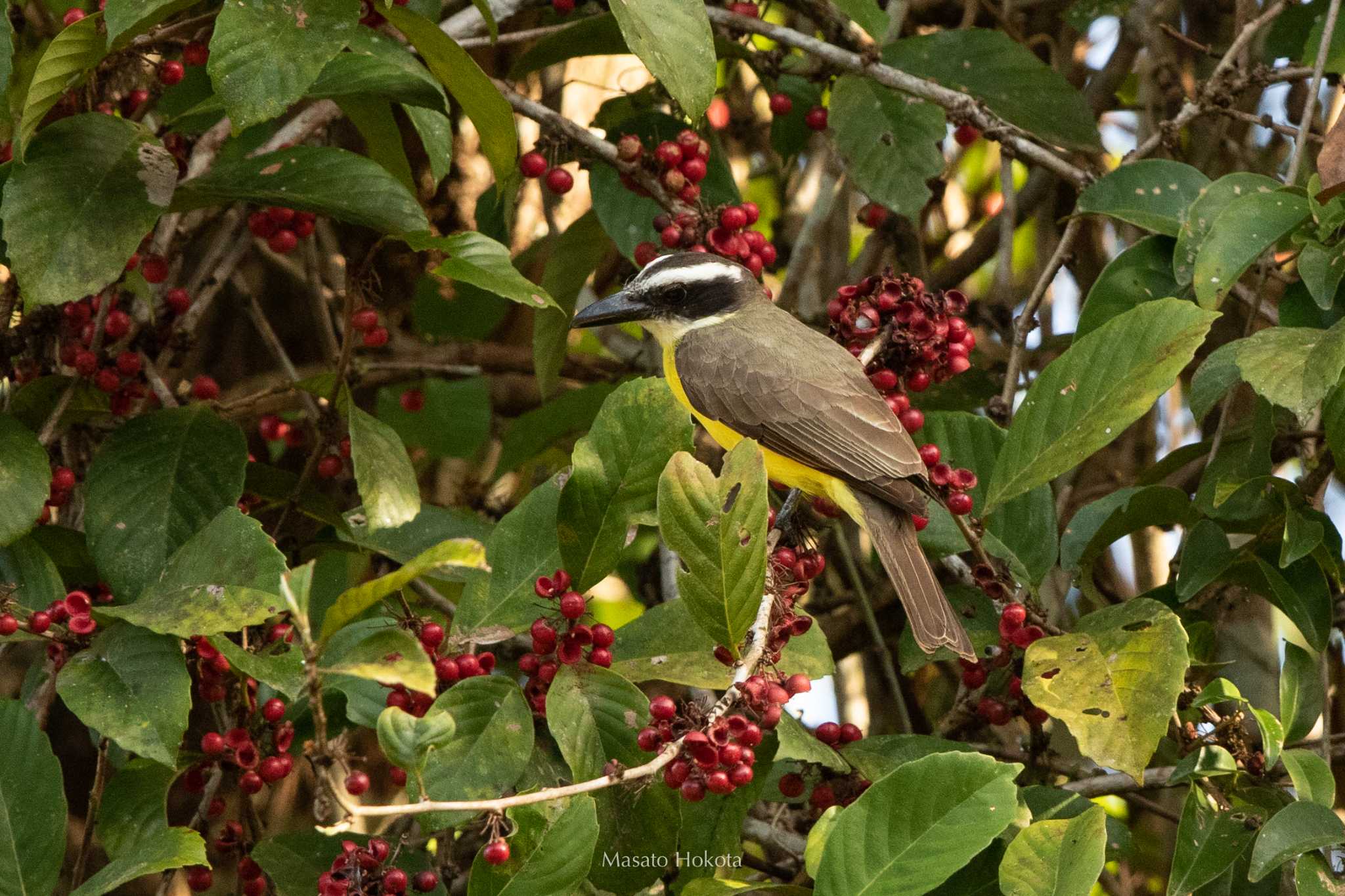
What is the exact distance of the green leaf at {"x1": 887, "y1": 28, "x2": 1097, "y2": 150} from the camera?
3197mm

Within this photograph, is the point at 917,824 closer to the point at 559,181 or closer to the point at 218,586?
the point at 218,586

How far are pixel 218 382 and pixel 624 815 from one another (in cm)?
241

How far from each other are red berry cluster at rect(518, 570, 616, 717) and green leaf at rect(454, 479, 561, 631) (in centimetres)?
5

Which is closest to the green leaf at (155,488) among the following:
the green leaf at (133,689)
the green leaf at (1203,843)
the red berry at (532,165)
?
the green leaf at (133,689)

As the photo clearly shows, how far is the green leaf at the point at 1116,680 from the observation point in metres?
1.92

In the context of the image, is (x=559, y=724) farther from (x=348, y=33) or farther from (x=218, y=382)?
(x=218, y=382)

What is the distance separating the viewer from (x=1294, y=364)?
2.14 m

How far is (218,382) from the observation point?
4031 mm

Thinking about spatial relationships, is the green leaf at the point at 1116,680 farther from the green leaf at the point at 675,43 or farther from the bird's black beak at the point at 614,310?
the bird's black beak at the point at 614,310

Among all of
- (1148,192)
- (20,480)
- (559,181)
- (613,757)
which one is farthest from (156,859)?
(1148,192)

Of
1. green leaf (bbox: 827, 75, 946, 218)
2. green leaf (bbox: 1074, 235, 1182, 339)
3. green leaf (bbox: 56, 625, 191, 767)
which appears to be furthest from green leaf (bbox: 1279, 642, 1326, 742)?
green leaf (bbox: 56, 625, 191, 767)

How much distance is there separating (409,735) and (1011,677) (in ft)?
4.42

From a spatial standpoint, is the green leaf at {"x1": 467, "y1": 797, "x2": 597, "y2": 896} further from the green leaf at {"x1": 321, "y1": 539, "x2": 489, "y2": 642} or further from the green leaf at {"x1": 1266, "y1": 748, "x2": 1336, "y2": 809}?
the green leaf at {"x1": 1266, "y1": 748, "x2": 1336, "y2": 809}

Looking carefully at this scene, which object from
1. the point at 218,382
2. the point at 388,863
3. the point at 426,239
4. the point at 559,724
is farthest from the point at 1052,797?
the point at 218,382
